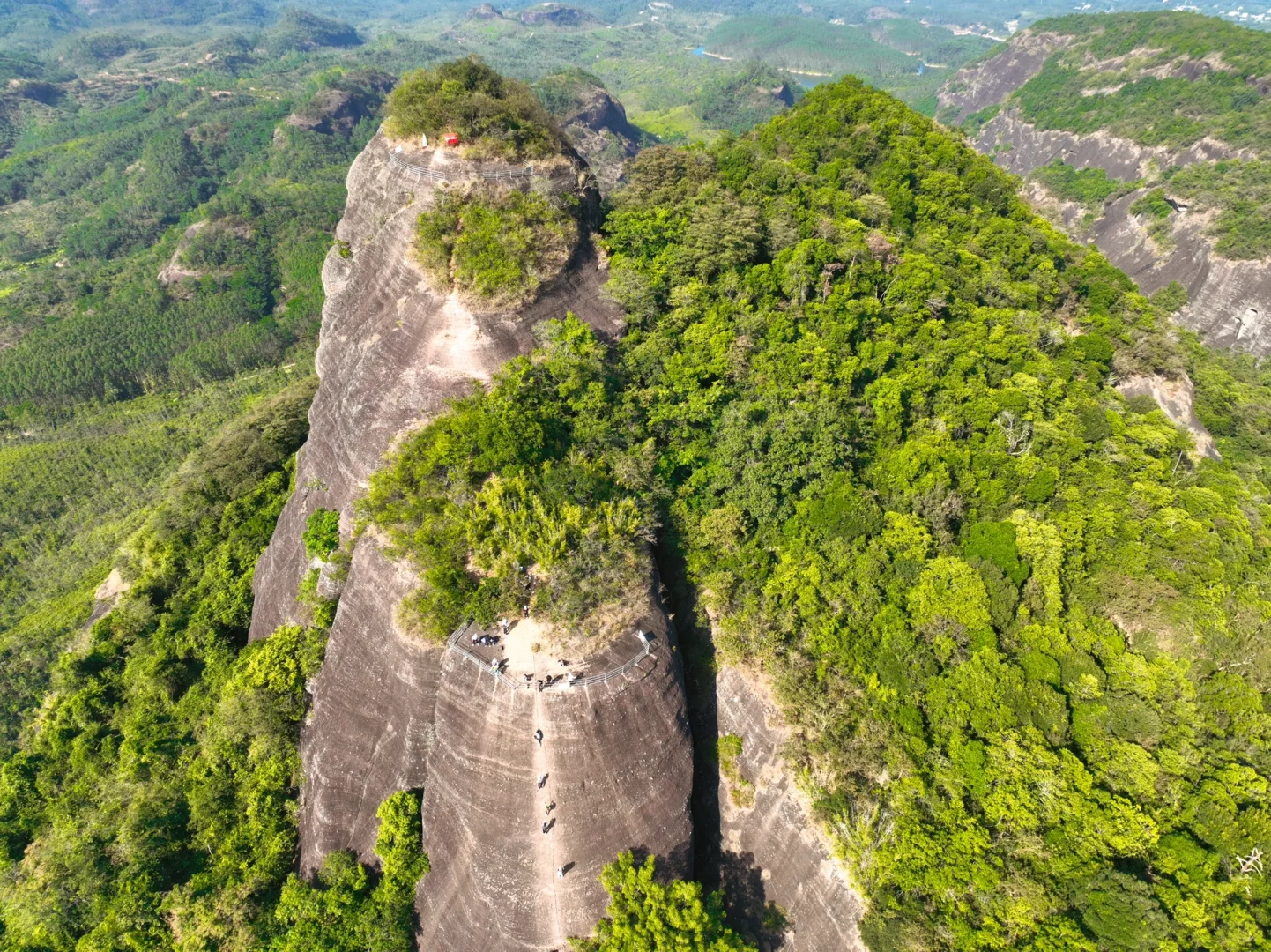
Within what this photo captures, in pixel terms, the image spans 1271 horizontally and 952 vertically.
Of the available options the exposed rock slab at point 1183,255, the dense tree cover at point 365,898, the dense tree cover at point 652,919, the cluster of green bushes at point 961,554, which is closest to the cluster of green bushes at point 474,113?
the cluster of green bushes at point 961,554

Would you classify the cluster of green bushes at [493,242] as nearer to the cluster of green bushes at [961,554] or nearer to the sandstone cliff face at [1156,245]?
the cluster of green bushes at [961,554]

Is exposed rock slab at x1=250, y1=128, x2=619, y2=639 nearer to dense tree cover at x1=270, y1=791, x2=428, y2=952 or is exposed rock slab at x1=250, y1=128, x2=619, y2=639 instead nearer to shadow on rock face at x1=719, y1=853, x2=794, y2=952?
dense tree cover at x1=270, y1=791, x2=428, y2=952

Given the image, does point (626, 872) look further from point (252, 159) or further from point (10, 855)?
point (252, 159)

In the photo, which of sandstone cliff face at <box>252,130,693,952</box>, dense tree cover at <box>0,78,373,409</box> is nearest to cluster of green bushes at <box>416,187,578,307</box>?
sandstone cliff face at <box>252,130,693,952</box>

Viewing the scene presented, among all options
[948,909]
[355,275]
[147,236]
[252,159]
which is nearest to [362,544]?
[355,275]

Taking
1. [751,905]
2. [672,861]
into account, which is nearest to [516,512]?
[672,861]

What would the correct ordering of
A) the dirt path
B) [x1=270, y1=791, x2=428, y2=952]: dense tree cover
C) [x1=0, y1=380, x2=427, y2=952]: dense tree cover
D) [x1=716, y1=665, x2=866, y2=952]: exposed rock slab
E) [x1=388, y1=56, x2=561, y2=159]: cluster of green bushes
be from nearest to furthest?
1. the dirt path
2. [x1=716, y1=665, x2=866, y2=952]: exposed rock slab
3. [x1=270, y1=791, x2=428, y2=952]: dense tree cover
4. [x1=0, y1=380, x2=427, y2=952]: dense tree cover
5. [x1=388, y1=56, x2=561, y2=159]: cluster of green bushes

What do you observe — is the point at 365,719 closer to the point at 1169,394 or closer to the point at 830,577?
the point at 830,577
